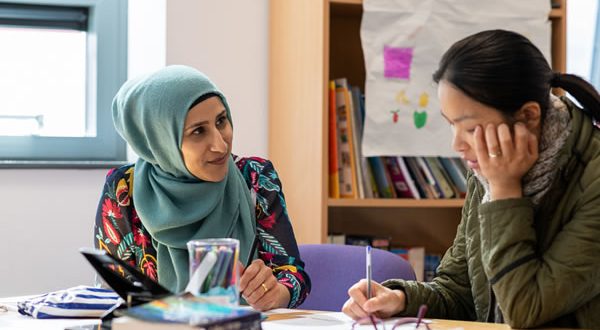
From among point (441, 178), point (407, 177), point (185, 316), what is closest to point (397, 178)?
point (407, 177)

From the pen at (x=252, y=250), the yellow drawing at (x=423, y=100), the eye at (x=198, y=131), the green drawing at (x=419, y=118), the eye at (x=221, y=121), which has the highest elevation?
the yellow drawing at (x=423, y=100)

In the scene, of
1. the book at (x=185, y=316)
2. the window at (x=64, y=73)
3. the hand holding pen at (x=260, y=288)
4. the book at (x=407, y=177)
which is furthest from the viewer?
the window at (x=64, y=73)

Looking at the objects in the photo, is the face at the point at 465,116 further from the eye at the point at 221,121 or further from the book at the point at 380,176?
the book at the point at 380,176

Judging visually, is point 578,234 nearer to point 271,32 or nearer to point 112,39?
point 271,32

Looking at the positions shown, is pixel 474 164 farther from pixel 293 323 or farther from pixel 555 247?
pixel 293 323

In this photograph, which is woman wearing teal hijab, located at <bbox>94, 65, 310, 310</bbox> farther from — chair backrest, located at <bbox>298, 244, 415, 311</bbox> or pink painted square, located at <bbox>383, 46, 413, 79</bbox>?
pink painted square, located at <bbox>383, 46, 413, 79</bbox>

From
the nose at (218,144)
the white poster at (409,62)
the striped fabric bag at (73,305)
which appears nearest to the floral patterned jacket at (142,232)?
the nose at (218,144)

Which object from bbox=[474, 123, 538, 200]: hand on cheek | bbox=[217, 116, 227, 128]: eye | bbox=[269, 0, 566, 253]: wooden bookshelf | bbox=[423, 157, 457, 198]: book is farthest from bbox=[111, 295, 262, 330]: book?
bbox=[423, 157, 457, 198]: book

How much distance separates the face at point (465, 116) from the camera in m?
1.42

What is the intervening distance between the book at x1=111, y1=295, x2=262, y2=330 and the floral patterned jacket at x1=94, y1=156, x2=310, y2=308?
823 millimetres

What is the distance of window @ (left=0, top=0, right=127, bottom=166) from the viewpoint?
112 inches

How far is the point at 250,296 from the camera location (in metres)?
1.63

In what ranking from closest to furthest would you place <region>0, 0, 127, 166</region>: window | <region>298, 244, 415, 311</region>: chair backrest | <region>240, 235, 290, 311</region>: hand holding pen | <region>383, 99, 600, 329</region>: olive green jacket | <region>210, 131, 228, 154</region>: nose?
<region>383, 99, 600, 329</region>: olive green jacket
<region>240, 235, 290, 311</region>: hand holding pen
<region>210, 131, 228, 154</region>: nose
<region>298, 244, 415, 311</region>: chair backrest
<region>0, 0, 127, 166</region>: window

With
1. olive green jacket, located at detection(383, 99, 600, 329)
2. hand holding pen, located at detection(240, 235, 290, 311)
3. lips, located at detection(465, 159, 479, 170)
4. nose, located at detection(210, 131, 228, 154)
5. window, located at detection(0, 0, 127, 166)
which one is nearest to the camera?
olive green jacket, located at detection(383, 99, 600, 329)
